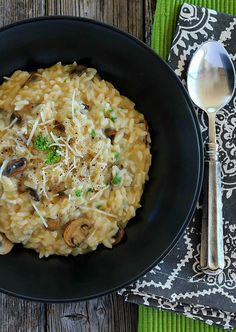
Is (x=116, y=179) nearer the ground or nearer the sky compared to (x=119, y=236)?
nearer the sky

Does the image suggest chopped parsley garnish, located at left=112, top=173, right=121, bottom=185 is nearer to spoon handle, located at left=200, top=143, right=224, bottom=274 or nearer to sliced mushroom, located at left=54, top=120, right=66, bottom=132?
sliced mushroom, located at left=54, top=120, right=66, bottom=132

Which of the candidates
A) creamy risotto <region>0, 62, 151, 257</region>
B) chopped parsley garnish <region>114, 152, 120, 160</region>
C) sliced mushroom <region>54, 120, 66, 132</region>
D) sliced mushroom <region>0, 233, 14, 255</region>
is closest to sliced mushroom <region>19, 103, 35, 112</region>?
creamy risotto <region>0, 62, 151, 257</region>

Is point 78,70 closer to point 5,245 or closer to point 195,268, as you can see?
point 5,245

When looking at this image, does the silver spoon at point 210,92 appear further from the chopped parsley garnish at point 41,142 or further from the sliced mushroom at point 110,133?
the chopped parsley garnish at point 41,142

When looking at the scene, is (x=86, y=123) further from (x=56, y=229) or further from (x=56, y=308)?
(x=56, y=308)

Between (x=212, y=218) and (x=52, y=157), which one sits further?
(x=212, y=218)

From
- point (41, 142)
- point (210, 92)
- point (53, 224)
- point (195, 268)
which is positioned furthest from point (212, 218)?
point (41, 142)

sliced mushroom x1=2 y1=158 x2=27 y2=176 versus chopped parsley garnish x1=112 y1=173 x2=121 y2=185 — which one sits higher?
sliced mushroom x1=2 y1=158 x2=27 y2=176

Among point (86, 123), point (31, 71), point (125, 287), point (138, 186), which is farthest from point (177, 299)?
point (31, 71)
